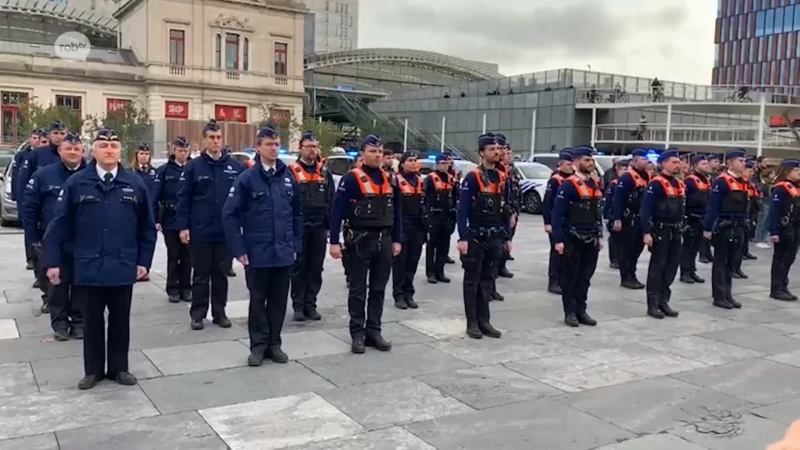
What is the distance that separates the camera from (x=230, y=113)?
2056 inches

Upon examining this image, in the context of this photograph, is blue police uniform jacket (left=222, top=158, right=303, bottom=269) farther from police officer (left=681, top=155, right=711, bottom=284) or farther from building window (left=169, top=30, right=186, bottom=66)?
building window (left=169, top=30, right=186, bottom=66)

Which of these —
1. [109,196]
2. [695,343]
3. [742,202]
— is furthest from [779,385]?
[109,196]

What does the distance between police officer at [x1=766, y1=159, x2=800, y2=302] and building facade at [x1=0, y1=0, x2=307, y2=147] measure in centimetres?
3859

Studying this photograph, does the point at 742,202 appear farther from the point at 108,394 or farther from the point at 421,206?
the point at 108,394

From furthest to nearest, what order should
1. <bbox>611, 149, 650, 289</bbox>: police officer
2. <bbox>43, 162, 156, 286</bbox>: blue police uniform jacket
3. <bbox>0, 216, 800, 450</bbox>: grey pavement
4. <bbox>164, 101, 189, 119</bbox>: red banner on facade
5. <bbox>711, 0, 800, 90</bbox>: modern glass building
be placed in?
<bbox>711, 0, 800, 90</bbox>: modern glass building < <bbox>164, 101, 189, 119</bbox>: red banner on facade < <bbox>611, 149, 650, 289</bbox>: police officer < <bbox>43, 162, 156, 286</bbox>: blue police uniform jacket < <bbox>0, 216, 800, 450</bbox>: grey pavement

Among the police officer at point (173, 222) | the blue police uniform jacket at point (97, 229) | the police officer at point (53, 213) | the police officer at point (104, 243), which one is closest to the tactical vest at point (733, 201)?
the police officer at point (173, 222)

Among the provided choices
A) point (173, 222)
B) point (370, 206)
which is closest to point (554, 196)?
point (370, 206)

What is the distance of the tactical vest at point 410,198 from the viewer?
32.6 ft

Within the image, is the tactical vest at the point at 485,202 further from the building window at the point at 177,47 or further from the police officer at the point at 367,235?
the building window at the point at 177,47

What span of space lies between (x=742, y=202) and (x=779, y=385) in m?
3.93

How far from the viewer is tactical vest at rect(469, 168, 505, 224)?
299 inches

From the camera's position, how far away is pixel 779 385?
639 centimetres

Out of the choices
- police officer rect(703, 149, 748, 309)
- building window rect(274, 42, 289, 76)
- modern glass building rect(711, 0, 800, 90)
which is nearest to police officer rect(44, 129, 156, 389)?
police officer rect(703, 149, 748, 309)

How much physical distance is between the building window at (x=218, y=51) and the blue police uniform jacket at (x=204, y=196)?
1813 inches
